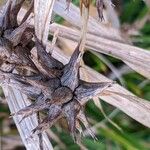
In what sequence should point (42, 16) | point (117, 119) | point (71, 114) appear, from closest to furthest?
point (71, 114) → point (42, 16) → point (117, 119)

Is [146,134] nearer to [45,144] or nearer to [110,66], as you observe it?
[110,66]

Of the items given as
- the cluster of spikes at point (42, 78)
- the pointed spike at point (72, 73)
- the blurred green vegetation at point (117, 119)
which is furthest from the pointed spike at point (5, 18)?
the blurred green vegetation at point (117, 119)

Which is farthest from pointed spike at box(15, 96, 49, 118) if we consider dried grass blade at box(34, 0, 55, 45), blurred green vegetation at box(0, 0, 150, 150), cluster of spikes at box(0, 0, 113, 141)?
blurred green vegetation at box(0, 0, 150, 150)

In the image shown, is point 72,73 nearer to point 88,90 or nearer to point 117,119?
point 88,90

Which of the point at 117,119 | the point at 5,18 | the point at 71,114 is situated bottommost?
the point at 117,119

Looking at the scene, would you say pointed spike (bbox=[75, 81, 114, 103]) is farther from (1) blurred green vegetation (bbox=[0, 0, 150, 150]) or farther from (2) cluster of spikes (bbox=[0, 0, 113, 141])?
(1) blurred green vegetation (bbox=[0, 0, 150, 150])

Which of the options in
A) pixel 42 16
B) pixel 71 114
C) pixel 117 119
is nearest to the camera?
pixel 71 114

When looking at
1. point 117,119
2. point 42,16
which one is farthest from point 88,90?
point 117,119
